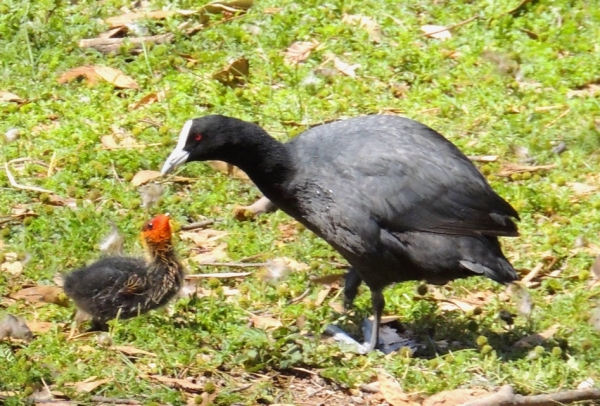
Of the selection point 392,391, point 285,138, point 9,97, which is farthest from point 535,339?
point 9,97

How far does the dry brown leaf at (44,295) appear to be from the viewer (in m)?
6.62

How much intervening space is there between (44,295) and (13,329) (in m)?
0.59

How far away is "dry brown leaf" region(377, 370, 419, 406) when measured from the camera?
593 centimetres

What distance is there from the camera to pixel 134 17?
384 inches

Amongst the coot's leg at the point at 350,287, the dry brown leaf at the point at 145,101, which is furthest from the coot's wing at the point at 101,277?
the dry brown leaf at the point at 145,101

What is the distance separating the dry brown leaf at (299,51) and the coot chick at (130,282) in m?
3.28

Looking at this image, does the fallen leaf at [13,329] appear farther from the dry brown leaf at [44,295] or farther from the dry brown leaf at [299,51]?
the dry brown leaf at [299,51]

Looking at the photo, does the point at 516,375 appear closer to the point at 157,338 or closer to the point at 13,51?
the point at 157,338

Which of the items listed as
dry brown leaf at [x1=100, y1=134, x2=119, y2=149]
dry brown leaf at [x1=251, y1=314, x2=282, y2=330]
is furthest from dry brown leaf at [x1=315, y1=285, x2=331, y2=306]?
dry brown leaf at [x1=100, y1=134, x2=119, y2=149]

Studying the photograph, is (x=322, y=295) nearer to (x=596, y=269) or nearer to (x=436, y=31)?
(x=596, y=269)


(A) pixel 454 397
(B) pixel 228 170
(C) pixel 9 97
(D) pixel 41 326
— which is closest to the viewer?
(A) pixel 454 397

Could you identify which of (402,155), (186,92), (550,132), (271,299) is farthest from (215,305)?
(550,132)

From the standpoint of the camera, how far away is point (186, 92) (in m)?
8.98

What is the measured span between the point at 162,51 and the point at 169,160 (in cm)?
280
